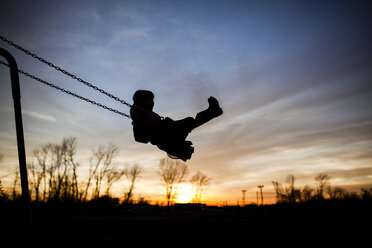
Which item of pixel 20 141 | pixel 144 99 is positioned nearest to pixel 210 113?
pixel 144 99

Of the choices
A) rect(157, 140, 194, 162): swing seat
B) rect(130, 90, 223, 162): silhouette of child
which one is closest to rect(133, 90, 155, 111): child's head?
rect(130, 90, 223, 162): silhouette of child

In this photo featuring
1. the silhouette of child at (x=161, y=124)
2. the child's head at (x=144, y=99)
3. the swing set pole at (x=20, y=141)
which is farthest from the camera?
the child's head at (x=144, y=99)

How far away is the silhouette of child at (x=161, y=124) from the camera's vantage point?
409 cm

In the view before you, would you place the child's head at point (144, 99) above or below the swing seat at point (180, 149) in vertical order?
above

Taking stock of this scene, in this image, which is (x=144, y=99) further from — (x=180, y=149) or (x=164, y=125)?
(x=180, y=149)

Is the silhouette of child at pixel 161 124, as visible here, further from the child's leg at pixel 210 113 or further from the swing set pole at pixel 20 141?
the swing set pole at pixel 20 141

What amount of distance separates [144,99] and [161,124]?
0.58 metres

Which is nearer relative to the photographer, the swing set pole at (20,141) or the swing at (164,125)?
the swing set pole at (20,141)

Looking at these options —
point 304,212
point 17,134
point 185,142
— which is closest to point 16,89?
point 17,134

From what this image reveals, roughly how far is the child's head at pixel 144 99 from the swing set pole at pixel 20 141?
1751 millimetres

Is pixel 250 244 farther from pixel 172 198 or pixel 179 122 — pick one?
pixel 172 198

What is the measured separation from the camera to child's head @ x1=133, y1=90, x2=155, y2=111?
4.28m

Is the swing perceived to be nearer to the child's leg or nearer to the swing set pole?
the child's leg

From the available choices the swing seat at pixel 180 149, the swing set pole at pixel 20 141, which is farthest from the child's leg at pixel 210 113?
the swing set pole at pixel 20 141
